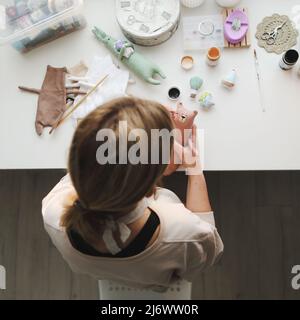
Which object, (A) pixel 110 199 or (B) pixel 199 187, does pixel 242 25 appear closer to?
(B) pixel 199 187

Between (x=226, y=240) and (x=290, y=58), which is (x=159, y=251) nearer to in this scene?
(x=290, y=58)

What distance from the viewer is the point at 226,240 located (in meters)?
1.58

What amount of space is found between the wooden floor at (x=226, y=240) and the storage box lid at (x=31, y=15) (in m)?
0.67

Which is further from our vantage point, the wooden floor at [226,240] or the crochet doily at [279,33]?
the wooden floor at [226,240]

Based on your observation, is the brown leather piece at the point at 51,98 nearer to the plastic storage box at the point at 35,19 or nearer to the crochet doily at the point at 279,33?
the plastic storage box at the point at 35,19

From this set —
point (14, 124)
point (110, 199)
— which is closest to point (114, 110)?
point (110, 199)

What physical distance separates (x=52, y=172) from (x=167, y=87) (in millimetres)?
840

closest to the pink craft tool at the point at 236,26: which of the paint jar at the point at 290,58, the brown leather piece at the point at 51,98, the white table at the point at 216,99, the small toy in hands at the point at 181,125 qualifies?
the white table at the point at 216,99

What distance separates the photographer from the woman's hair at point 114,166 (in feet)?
2.00

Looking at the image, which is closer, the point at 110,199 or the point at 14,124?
the point at 110,199

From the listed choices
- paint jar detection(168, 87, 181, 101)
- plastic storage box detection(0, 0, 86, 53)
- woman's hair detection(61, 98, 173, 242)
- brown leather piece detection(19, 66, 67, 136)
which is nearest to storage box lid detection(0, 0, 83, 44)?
plastic storage box detection(0, 0, 86, 53)

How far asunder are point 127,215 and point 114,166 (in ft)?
0.57

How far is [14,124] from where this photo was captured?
1.09 m

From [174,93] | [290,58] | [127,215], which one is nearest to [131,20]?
[174,93]
